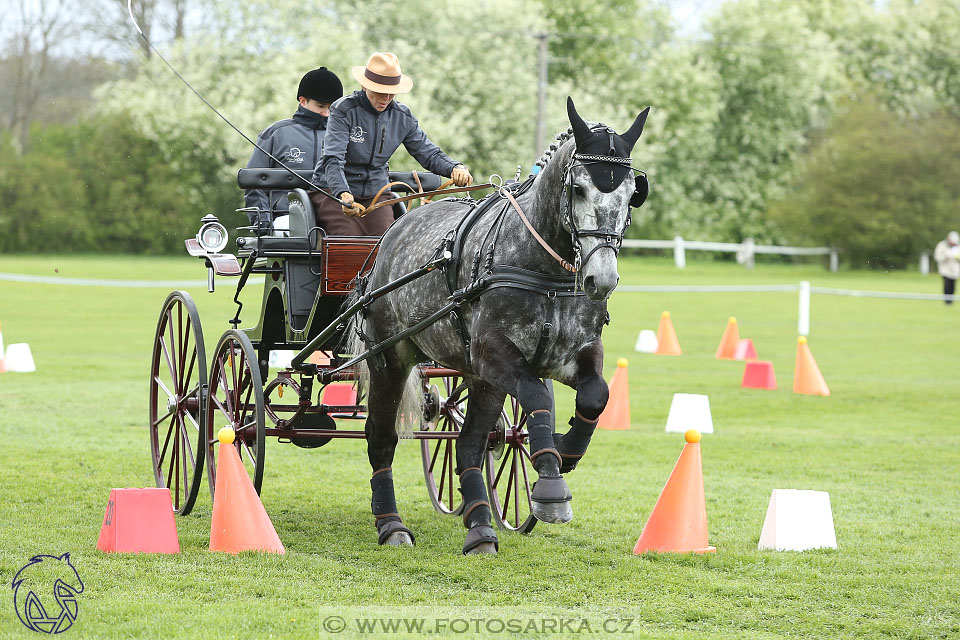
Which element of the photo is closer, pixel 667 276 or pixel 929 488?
pixel 929 488

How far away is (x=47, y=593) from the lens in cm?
489

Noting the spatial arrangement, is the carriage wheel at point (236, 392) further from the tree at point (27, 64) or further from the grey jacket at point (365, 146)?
the tree at point (27, 64)

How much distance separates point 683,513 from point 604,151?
1.98m

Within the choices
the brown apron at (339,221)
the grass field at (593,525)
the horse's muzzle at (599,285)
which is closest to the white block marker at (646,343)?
the grass field at (593,525)

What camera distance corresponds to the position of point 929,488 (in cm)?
821

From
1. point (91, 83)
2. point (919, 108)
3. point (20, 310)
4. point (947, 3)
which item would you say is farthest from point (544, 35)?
point (947, 3)

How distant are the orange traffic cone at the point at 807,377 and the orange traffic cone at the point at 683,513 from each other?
7.60 meters

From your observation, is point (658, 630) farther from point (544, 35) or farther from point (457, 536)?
point (544, 35)

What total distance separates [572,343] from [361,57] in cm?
3144

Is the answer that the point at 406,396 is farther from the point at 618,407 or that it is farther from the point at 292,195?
the point at 618,407

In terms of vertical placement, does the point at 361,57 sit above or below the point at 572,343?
above

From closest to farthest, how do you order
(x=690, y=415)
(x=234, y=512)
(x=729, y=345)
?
1. (x=234, y=512)
2. (x=690, y=415)
3. (x=729, y=345)

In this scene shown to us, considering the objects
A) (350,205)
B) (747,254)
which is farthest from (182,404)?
(747,254)

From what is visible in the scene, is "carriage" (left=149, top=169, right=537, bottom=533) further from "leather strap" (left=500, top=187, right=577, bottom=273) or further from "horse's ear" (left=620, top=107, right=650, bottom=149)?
"horse's ear" (left=620, top=107, right=650, bottom=149)
